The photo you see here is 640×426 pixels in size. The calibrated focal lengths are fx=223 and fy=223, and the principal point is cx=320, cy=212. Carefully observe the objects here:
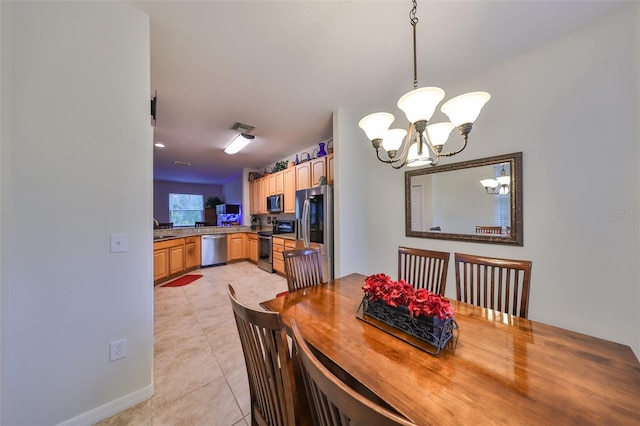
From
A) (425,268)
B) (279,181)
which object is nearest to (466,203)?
(425,268)

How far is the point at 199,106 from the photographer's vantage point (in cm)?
274

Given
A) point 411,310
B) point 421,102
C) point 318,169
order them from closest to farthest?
point 411,310
point 421,102
point 318,169

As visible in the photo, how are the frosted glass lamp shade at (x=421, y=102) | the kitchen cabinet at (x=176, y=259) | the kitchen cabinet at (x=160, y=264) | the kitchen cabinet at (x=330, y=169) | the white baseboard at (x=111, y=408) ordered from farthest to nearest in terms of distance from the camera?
the kitchen cabinet at (x=176, y=259) → the kitchen cabinet at (x=160, y=264) → the kitchen cabinet at (x=330, y=169) → the white baseboard at (x=111, y=408) → the frosted glass lamp shade at (x=421, y=102)

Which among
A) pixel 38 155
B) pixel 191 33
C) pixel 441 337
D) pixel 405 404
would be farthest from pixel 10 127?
pixel 441 337

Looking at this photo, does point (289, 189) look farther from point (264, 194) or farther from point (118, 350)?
point (118, 350)

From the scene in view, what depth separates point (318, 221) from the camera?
3.41 metres

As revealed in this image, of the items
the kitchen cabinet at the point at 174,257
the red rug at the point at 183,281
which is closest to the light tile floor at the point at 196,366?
the red rug at the point at 183,281

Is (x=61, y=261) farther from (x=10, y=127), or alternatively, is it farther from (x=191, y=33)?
(x=191, y=33)

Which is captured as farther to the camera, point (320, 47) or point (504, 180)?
point (504, 180)

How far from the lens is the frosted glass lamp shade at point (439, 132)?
1.38m

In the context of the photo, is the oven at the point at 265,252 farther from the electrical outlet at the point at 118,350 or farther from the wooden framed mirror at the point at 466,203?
the electrical outlet at the point at 118,350

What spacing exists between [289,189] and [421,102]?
11.7 ft

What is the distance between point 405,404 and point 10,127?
7.08ft

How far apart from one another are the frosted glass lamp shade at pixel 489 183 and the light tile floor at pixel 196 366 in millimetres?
2718
